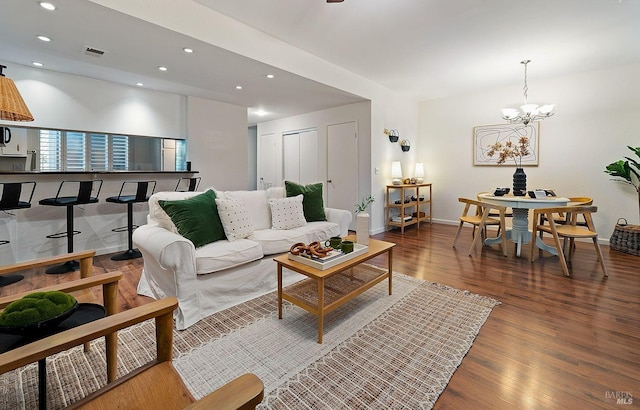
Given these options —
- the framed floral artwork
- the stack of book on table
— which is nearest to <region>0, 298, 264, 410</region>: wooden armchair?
the stack of book on table

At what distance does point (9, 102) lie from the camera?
1.46 meters

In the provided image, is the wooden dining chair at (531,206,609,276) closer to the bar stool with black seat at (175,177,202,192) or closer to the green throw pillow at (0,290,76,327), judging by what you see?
the green throw pillow at (0,290,76,327)

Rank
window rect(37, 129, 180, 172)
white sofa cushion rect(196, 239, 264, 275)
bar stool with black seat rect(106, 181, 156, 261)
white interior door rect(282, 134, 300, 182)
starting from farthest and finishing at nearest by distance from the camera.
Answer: white interior door rect(282, 134, 300, 182) < window rect(37, 129, 180, 172) < bar stool with black seat rect(106, 181, 156, 261) < white sofa cushion rect(196, 239, 264, 275)

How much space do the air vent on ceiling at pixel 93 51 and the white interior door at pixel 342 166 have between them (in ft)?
11.8

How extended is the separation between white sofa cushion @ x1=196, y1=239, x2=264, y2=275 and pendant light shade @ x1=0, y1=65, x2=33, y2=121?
128 cm

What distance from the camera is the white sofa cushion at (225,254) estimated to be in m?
2.19

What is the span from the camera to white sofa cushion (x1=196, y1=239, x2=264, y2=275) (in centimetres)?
219

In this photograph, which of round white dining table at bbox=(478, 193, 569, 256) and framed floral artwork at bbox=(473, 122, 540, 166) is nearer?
round white dining table at bbox=(478, 193, 569, 256)

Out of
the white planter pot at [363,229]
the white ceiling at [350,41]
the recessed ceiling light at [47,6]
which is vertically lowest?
the white planter pot at [363,229]

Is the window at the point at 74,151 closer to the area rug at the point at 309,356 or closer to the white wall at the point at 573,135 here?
the area rug at the point at 309,356

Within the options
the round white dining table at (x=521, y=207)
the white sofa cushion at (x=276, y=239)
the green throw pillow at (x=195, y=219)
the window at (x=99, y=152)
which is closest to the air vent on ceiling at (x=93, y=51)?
the window at (x=99, y=152)

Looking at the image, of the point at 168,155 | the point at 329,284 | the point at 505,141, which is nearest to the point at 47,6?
the point at 168,155

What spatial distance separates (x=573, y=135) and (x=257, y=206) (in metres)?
4.98

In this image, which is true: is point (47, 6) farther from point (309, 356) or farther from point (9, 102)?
point (309, 356)
